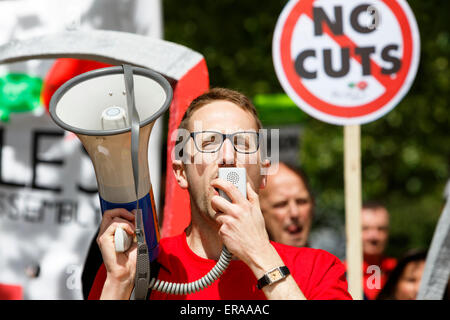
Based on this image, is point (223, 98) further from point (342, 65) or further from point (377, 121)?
point (377, 121)

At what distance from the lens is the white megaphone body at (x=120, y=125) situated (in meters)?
1.81

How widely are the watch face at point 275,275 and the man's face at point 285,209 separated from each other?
77.5 inches

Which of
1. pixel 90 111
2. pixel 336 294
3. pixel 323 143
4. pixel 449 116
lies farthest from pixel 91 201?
pixel 323 143

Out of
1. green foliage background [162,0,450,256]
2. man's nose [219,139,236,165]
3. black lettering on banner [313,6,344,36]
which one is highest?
black lettering on banner [313,6,344,36]

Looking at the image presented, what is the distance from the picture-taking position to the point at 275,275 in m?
1.83

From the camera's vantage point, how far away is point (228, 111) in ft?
6.79

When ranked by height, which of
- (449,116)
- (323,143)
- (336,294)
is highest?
(336,294)

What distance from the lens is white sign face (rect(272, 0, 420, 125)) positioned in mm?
3021

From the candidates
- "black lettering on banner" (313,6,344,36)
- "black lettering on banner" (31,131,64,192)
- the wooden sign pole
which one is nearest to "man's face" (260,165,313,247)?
the wooden sign pole

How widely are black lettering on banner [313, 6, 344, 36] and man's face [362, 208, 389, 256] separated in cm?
210

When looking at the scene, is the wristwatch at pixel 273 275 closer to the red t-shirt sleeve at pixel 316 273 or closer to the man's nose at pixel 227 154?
the red t-shirt sleeve at pixel 316 273

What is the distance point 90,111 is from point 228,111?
0.39 metres

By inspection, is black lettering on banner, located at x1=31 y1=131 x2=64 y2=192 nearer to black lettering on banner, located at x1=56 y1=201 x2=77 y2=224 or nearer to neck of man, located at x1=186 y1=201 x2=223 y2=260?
black lettering on banner, located at x1=56 y1=201 x2=77 y2=224
